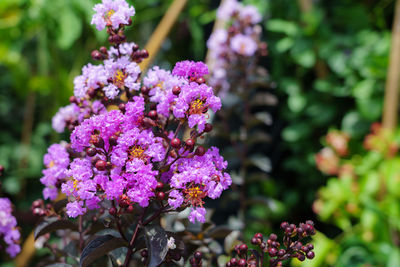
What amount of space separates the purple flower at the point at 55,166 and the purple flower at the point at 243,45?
107cm

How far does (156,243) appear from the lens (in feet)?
1.90

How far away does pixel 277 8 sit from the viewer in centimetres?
234

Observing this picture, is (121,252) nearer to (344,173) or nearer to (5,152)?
(344,173)

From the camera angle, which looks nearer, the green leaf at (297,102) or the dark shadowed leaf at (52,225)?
the dark shadowed leaf at (52,225)

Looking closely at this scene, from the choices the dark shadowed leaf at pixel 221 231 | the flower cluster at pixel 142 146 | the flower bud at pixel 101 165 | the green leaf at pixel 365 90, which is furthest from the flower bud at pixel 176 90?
the green leaf at pixel 365 90

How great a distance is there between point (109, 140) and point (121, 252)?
23 cm

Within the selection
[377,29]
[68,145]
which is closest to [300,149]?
[377,29]

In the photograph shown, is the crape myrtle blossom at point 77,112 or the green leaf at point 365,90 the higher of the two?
the green leaf at point 365,90

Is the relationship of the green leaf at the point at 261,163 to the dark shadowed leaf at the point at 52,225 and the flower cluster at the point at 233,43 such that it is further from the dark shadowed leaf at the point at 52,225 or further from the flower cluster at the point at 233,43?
the dark shadowed leaf at the point at 52,225

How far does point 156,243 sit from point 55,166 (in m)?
0.26

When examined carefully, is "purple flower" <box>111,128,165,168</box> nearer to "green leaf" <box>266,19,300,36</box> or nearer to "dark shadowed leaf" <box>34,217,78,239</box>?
"dark shadowed leaf" <box>34,217,78,239</box>

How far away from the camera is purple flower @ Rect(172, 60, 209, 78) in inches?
24.3

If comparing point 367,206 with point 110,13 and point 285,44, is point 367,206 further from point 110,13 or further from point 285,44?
point 110,13

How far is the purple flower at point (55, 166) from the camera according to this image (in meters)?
0.71
